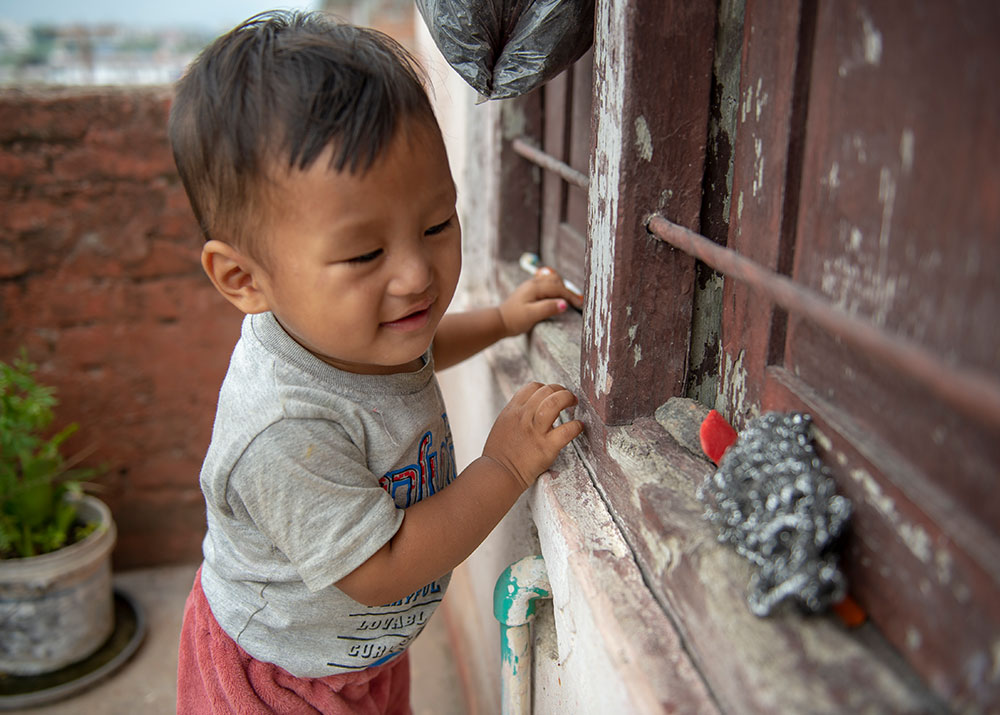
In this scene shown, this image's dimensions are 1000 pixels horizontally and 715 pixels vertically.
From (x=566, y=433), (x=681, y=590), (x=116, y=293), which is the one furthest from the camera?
(x=116, y=293)

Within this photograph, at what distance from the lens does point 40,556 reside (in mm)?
2389

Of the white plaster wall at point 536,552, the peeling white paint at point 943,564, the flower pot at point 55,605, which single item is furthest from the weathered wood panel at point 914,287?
the flower pot at point 55,605

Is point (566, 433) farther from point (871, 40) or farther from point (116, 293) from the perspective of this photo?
point (116, 293)

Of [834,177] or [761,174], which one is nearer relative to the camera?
[834,177]

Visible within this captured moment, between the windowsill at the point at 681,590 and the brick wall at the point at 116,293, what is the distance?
2064 millimetres

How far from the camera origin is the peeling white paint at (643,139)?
871mm

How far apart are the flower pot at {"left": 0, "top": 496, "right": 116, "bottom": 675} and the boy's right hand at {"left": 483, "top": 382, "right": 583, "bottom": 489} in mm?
1920

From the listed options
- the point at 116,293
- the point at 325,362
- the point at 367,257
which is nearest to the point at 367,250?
the point at 367,257

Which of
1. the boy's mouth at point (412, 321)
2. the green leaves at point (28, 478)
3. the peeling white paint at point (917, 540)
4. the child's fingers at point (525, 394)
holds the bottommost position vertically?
the green leaves at point (28, 478)

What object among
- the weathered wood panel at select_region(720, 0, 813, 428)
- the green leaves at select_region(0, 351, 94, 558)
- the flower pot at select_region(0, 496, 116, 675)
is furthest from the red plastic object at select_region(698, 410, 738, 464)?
the flower pot at select_region(0, 496, 116, 675)

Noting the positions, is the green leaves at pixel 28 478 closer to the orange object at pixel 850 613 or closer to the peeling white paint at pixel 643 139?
the peeling white paint at pixel 643 139

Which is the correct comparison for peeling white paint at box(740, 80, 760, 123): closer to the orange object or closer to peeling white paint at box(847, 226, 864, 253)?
peeling white paint at box(847, 226, 864, 253)

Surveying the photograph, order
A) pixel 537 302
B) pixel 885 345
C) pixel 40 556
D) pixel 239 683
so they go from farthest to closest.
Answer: pixel 40 556 < pixel 537 302 < pixel 239 683 < pixel 885 345

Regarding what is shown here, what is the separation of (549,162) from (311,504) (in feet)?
2.55
